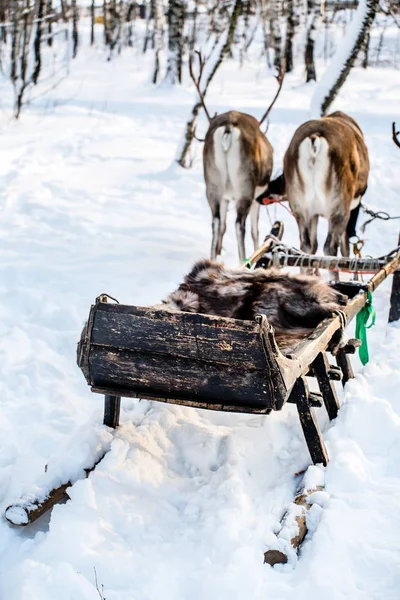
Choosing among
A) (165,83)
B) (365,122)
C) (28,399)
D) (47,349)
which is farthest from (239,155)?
(165,83)

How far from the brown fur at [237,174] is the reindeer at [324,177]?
0.47 m

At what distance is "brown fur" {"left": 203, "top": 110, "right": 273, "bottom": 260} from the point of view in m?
6.16

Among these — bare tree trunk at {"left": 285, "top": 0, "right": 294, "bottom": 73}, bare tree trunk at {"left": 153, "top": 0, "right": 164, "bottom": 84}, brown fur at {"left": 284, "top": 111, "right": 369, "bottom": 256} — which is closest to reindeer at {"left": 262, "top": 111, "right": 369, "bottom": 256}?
brown fur at {"left": 284, "top": 111, "right": 369, "bottom": 256}

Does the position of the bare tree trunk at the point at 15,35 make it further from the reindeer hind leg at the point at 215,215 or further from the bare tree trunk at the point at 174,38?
the reindeer hind leg at the point at 215,215

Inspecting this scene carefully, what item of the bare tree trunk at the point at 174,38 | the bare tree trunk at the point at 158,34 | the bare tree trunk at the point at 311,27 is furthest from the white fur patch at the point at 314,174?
the bare tree trunk at the point at 158,34

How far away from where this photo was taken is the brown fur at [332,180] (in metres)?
5.52

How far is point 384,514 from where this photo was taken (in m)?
2.53

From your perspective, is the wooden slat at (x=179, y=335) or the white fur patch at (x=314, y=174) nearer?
the wooden slat at (x=179, y=335)

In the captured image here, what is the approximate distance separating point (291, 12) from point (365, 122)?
18.5 feet

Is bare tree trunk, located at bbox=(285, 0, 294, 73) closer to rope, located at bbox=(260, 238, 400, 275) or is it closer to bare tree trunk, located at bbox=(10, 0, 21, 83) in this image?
bare tree trunk, located at bbox=(10, 0, 21, 83)

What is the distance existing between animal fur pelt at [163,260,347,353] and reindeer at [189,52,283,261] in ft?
9.11

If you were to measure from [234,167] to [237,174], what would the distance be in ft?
0.25

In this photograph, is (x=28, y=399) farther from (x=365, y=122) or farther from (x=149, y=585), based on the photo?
(x=365, y=122)

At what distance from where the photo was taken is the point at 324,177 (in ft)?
18.1
